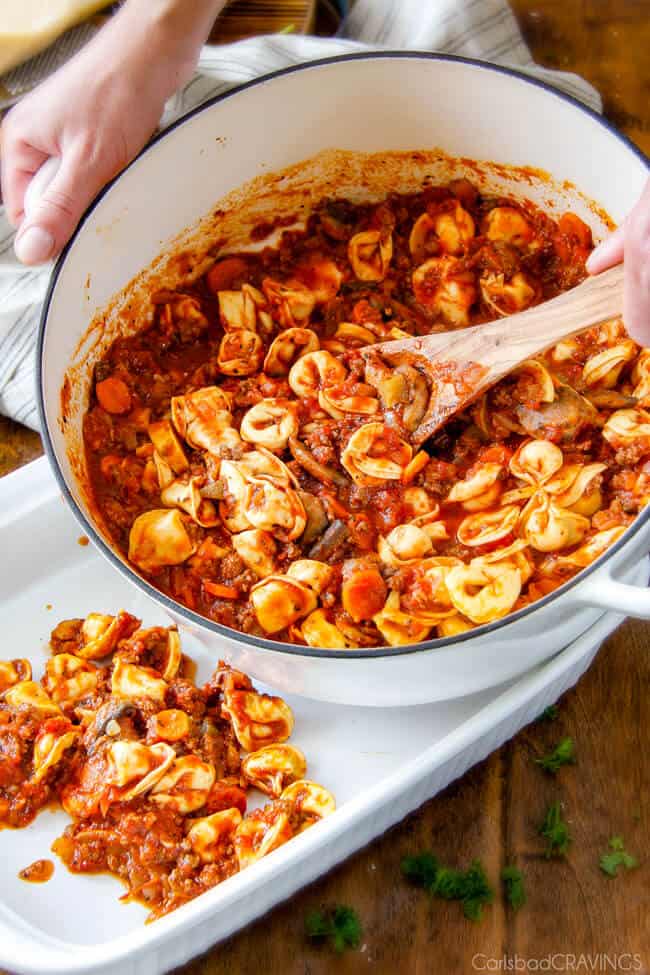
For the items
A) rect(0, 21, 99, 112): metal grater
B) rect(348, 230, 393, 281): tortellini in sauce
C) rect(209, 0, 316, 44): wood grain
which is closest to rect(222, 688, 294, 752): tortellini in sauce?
rect(348, 230, 393, 281): tortellini in sauce

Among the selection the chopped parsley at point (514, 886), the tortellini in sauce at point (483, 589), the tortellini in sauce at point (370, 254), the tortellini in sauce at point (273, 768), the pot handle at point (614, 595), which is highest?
the pot handle at point (614, 595)

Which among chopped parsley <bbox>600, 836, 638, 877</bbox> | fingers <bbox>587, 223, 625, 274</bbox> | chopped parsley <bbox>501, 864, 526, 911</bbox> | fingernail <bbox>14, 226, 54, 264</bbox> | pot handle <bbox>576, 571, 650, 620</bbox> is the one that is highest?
fingernail <bbox>14, 226, 54, 264</bbox>

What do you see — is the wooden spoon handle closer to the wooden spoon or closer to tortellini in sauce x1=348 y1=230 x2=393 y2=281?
the wooden spoon

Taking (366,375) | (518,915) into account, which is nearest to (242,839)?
(518,915)

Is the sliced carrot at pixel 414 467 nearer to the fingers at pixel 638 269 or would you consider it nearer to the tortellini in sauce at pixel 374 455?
the tortellini in sauce at pixel 374 455

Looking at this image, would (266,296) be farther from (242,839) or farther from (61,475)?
(242,839)

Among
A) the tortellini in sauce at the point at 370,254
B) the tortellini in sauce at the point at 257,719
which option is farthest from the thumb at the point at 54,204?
the tortellini in sauce at the point at 257,719
